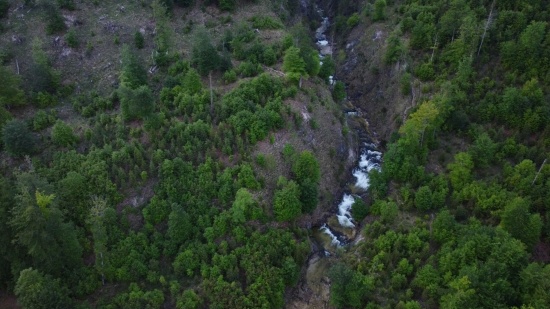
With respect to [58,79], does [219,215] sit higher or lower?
lower

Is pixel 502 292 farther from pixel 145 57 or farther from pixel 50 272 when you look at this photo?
pixel 145 57

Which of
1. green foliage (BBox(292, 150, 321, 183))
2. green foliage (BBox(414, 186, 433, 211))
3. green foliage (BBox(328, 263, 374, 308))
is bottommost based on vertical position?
green foliage (BBox(328, 263, 374, 308))

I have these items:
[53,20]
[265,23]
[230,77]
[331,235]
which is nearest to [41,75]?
[53,20]

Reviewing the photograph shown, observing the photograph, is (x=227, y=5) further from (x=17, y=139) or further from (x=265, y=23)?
(x=17, y=139)

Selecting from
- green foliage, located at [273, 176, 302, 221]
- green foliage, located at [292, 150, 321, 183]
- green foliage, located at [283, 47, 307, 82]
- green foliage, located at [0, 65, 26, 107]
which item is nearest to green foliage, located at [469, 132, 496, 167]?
green foliage, located at [292, 150, 321, 183]

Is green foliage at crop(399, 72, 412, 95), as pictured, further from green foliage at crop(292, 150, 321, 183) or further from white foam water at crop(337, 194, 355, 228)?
green foliage at crop(292, 150, 321, 183)

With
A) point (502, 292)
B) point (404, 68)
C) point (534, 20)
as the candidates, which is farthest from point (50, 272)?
point (534, 20)
